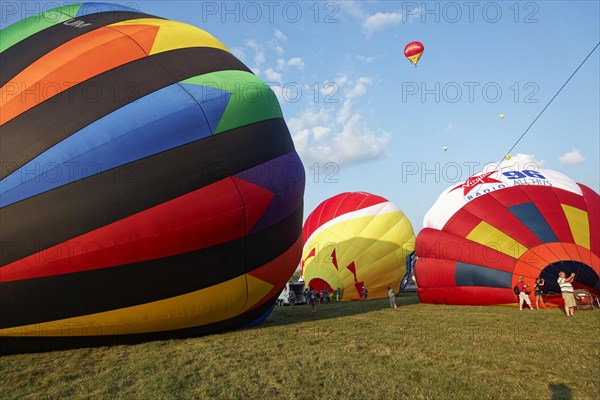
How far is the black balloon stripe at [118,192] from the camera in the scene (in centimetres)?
552

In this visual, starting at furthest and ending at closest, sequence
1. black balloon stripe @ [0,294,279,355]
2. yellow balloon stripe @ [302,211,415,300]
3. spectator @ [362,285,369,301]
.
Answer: spectator @ [362,285,369,301] → yellow balloon stripe @ [302,211,415,300] → black balloon stripe @ [0,294,279,355]

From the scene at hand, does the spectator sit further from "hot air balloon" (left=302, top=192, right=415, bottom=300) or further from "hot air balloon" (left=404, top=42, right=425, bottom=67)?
"hot air balloon" (left=404, top=42, right=425, bottom=67)

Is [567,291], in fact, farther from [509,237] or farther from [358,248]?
[358,248]

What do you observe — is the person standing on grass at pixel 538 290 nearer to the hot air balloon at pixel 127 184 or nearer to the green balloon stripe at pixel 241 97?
the hot air balloon at pixel 127 184

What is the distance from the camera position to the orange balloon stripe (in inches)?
236

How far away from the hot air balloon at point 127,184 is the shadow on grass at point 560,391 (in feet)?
15.6

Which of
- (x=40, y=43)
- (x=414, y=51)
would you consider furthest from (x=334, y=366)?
(x=414, y=51)

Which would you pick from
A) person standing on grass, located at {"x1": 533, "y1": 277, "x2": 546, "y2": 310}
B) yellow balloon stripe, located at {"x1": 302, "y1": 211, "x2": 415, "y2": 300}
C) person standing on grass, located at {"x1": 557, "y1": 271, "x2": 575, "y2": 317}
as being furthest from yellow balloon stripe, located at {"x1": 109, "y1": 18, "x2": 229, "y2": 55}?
yellow balloon stripe, located at {"x1": 302, "y1": 211, "x2": 415, "y2": 300}

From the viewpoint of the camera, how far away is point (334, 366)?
5285mm

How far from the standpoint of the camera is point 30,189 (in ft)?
18.4

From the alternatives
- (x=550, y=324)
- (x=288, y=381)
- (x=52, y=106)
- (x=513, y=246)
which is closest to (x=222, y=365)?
(x=288, y=381)

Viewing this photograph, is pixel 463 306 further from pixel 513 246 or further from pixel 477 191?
pixel 477 191

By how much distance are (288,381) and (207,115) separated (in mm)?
4341

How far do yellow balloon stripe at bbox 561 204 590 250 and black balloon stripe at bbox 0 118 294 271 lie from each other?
28.9 feet
